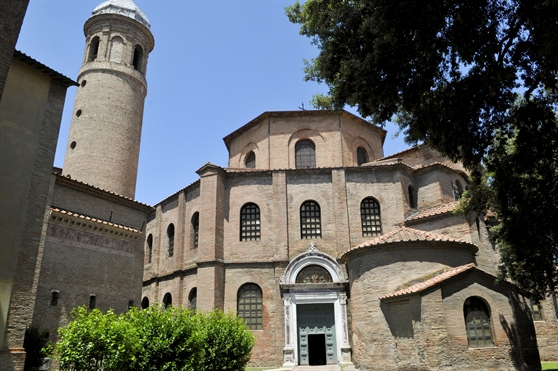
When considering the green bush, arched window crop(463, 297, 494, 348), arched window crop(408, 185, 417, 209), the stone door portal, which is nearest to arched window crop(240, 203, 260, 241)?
the stone door portal

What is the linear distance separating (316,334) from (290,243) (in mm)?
4429

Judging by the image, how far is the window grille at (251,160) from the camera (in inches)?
1031

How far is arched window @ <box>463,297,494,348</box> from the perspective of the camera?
47.3 ft

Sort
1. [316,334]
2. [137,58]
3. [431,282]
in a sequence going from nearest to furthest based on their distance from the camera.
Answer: [431,282]
[316,334]
[137,58]

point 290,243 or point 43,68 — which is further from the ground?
point 43,68

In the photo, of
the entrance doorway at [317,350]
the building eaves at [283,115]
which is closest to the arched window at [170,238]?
the building eaves at [283,115]

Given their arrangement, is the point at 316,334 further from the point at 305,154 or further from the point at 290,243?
the point at 305,154

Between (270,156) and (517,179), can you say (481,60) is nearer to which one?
(517,179)

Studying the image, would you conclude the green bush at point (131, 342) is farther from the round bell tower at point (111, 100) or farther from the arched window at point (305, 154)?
the arched window at point (305, 154)

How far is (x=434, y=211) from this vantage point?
20109 millimetres

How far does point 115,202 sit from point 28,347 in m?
6.98

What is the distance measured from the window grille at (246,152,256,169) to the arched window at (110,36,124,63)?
387 inches

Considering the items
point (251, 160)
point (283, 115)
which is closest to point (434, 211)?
point (283, 115)

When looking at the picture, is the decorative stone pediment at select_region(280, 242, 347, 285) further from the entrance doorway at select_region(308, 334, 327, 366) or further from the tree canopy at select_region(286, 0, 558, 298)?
the tree canopy at select_region(286, 0, 558, 298)
